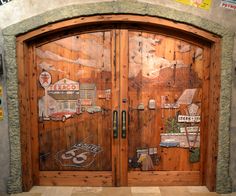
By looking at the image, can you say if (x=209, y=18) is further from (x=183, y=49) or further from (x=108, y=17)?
(x=108, y=17)

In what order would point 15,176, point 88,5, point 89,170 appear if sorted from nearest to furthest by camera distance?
point 88,5 → point 15,176 → point 89,170

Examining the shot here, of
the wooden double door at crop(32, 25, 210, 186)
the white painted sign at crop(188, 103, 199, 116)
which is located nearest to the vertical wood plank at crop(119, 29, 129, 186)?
the wooden double door at crop(32, 25, 210, 186)

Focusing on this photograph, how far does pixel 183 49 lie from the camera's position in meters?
3.09

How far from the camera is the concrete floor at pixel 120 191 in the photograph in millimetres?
3061

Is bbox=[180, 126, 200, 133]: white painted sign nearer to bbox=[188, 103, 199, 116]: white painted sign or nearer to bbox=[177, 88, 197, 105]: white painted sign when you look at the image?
bbox=[188, 103, 199, 116]: white painted sign

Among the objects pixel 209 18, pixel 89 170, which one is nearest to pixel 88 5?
pixel 209 18

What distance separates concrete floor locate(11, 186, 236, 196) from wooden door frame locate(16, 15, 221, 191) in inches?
4.7

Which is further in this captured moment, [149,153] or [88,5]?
[149,153]

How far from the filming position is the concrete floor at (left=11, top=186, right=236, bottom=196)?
3061 mm

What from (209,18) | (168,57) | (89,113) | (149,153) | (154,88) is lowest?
(149,153)

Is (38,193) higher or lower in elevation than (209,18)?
lower

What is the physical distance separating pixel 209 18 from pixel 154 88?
1.02 metres

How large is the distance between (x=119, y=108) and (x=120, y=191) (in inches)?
40.3

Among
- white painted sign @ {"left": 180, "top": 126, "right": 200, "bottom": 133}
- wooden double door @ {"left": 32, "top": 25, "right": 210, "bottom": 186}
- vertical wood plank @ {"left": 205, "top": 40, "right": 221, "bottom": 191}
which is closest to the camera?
vertical wood plank @ {"left": 205, "top": 40, "right": 221, "bottom": 191}
